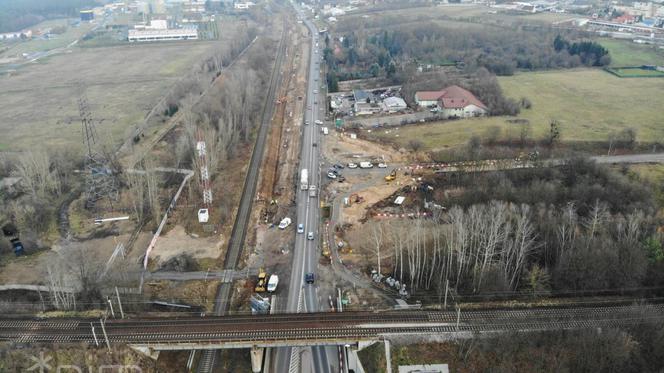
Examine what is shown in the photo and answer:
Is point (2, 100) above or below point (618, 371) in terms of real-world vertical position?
above

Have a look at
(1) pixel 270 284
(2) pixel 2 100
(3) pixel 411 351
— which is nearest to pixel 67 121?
(2) pixel 2 100

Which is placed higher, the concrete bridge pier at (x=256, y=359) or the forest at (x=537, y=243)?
the forest at (x=537, y=243)

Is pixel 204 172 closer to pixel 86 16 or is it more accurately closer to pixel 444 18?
pixel 444 18

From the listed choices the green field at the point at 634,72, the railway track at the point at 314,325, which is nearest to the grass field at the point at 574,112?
the green field at the point at 634,72

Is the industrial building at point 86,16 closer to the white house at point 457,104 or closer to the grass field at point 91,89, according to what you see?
the grass field at point 91,89

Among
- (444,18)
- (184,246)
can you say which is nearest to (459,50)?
(444,18)

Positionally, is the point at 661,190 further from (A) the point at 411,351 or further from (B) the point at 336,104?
(B) the point at 336,104
